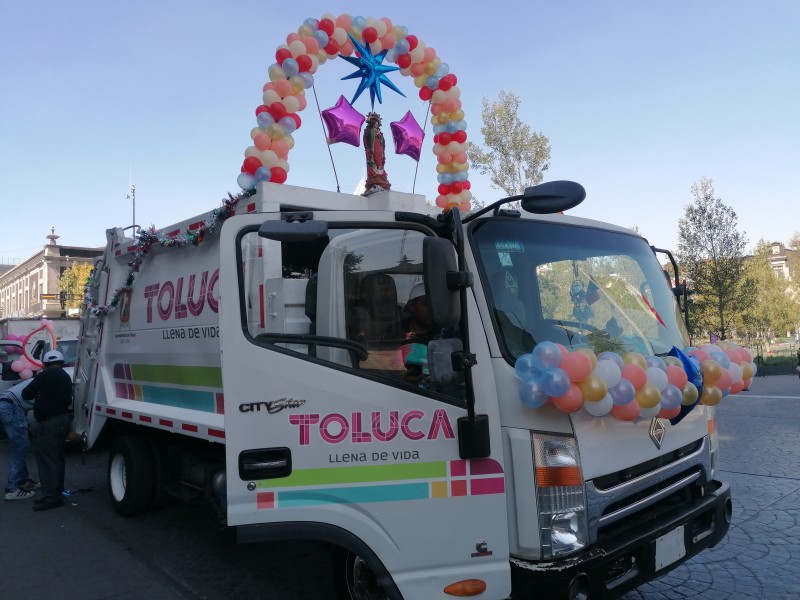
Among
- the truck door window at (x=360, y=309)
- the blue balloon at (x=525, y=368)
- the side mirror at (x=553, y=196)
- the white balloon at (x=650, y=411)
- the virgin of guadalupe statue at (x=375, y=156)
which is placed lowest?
the white balloon at (x=650, y=411)

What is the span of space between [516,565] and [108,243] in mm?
5406

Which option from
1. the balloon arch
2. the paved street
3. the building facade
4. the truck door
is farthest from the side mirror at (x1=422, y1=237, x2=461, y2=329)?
the building facade

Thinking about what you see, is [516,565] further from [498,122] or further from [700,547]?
[498,122]

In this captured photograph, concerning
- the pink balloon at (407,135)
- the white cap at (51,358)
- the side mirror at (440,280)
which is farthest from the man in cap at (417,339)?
the white cap at (51,358)

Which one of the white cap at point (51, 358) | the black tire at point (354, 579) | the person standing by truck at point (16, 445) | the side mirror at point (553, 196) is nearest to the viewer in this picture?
the side mirror at point (553, 196)

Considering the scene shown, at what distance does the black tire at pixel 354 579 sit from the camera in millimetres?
3109

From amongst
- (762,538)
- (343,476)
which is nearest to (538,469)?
(343,476)

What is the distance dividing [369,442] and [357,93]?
4473 millimetres

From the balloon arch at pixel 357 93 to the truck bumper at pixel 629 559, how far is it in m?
3.13

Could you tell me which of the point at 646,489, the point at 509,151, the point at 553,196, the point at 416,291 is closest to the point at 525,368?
the point at 416,291

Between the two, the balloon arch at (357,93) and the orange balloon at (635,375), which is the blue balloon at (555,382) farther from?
the balloon arch at (357,93)

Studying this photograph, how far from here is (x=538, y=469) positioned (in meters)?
2.72

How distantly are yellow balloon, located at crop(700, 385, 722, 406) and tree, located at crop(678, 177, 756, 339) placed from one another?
59.7 feet

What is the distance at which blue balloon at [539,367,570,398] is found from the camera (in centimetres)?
257
